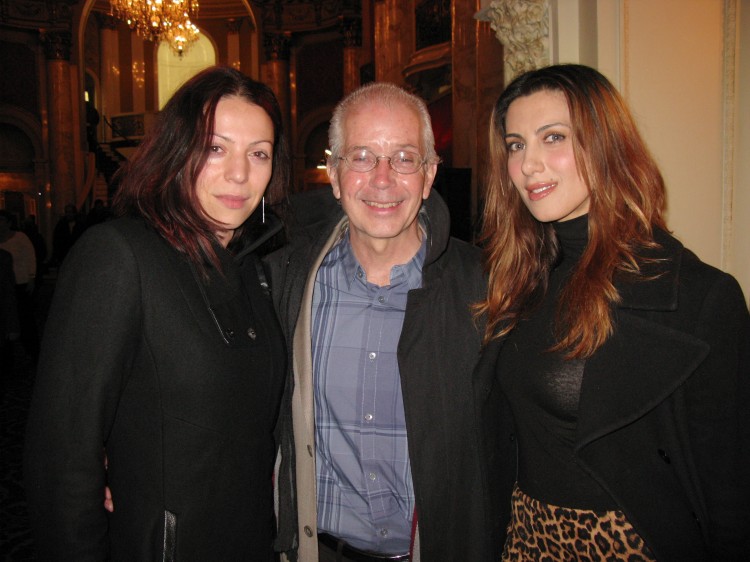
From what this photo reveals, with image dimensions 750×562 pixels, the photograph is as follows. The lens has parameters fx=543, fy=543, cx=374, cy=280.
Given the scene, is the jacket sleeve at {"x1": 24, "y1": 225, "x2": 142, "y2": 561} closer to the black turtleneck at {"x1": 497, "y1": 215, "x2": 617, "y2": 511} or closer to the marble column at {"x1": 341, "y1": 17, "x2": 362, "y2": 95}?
the black turtleneck at {"x1": 497, "y1": 215, "x2": 617, "y2": 511}

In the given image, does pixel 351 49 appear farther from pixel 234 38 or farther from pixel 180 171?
pixel 180 171

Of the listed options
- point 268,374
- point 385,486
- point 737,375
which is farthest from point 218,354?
point 737,375

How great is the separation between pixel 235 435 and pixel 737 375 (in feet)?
4.56

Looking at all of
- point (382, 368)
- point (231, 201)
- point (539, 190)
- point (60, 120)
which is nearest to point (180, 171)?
point (231, 201)

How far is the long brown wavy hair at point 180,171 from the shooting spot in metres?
1.59

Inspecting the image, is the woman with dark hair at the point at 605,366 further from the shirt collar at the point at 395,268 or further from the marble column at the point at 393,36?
the marble column at the point at 393,36

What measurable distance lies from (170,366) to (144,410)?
0.45ft

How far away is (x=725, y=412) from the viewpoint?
4.73 ft

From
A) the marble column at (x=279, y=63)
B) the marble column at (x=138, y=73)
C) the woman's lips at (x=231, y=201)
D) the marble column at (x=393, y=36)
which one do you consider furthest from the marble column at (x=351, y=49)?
the woman's lips at (x=231, y=201)

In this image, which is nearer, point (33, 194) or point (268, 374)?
point (268, 374)

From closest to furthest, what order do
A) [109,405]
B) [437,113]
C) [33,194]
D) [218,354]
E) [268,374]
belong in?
[109,405] < [218,354] < [268,374] < [437,113] < [33,194]

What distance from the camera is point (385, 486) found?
6.20 feet

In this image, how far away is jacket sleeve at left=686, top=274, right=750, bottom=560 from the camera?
1.44 meters

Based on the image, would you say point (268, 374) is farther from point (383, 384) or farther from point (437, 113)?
point (437, 113)
